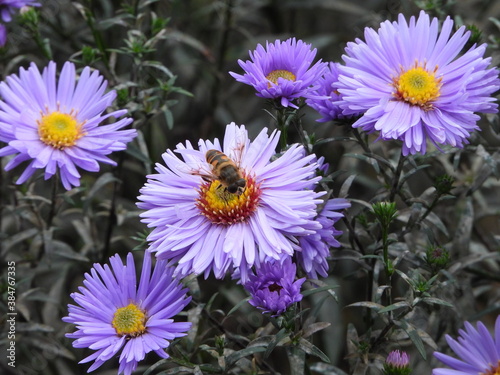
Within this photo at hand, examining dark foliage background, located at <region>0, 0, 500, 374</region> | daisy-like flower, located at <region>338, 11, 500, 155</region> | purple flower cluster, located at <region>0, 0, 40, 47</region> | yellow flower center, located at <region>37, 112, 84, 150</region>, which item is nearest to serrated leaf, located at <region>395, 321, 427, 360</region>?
dark foliage background, located at <region>0, 0, 500, 374</region>

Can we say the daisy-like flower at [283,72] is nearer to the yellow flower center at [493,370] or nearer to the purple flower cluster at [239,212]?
the purple flower cluster at [239,212]

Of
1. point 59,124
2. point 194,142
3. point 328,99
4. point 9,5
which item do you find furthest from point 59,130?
point 194,142

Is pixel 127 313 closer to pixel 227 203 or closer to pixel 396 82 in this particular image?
pixel 227 203

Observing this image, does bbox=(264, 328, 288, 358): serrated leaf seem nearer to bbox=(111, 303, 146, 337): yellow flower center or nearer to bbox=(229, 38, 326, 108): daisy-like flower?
bbox=(111, 303, 146, 337): yellow flower center

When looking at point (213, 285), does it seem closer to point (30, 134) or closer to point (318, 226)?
point (30, 134)

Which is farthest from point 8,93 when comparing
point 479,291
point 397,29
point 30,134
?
point 479,291

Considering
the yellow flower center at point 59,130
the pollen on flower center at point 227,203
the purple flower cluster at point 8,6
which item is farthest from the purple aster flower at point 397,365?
the purple flower cluster at point 8,6
